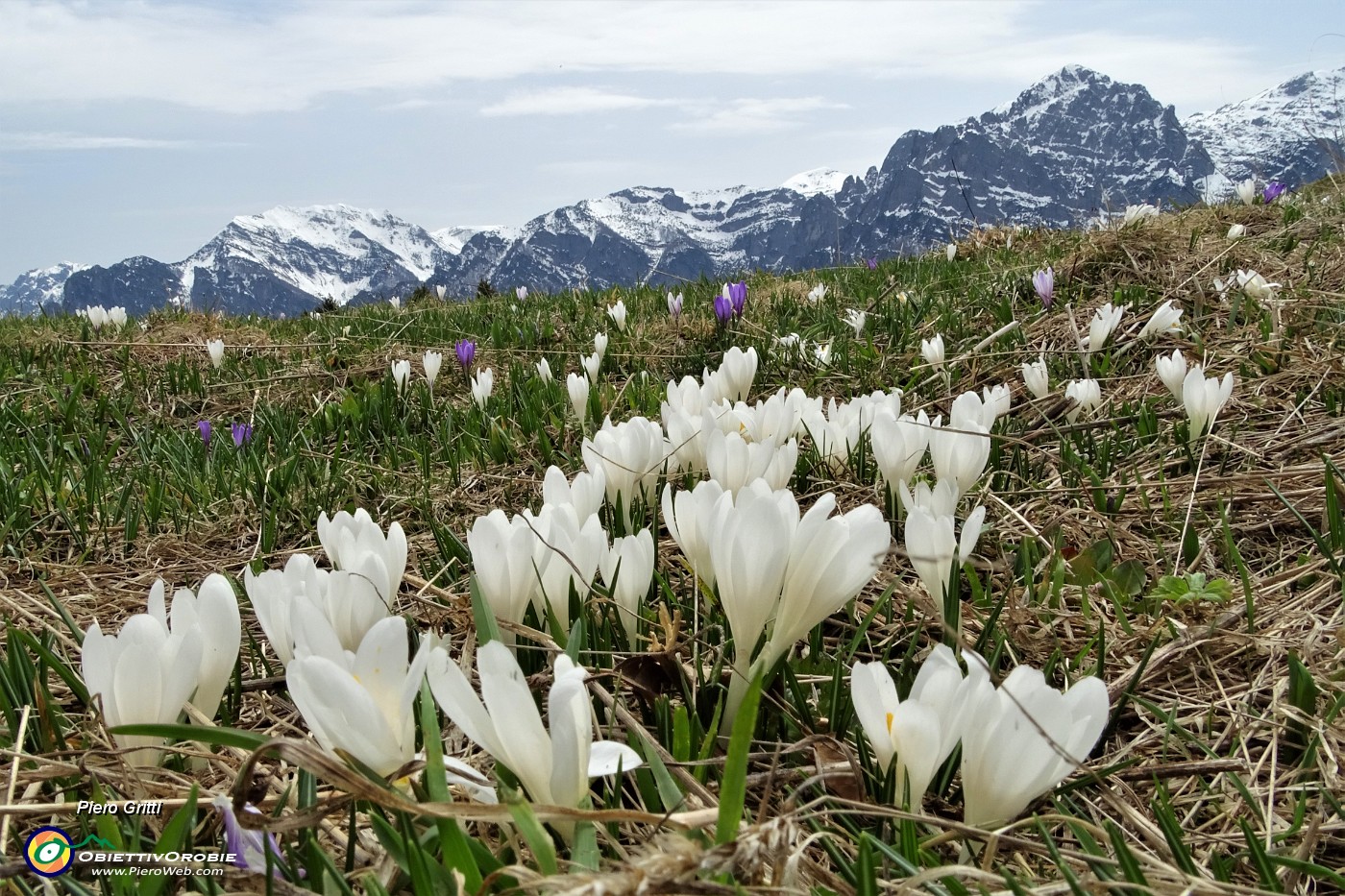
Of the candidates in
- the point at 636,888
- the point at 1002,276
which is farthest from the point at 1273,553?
the point at 1002,276

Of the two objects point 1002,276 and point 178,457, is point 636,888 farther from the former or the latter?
point 1002,276

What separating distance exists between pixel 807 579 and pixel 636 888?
23.7 inches

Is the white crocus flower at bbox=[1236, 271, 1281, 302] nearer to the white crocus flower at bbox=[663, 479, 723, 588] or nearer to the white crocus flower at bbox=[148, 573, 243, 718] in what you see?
the white crocus flower at bbox=[663, 479, 723, 588]

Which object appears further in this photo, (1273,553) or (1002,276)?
(1002,276)

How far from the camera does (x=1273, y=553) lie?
2.08 m

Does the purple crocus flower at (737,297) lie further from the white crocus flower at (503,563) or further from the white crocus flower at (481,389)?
the white crocus flower at (503,563)

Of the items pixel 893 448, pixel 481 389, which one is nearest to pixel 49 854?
pixel 893 448

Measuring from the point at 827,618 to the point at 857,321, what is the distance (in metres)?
2.94

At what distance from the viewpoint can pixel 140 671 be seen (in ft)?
3.58

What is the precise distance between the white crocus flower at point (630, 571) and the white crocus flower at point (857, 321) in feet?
10.5

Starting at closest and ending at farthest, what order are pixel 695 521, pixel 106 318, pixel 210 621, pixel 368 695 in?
pixel 368 695
pixel 210 621
pixel 695 521
pixel 106 318

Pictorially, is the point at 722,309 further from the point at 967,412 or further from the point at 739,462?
the point at 739,462

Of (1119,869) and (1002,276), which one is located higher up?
(1002,276)

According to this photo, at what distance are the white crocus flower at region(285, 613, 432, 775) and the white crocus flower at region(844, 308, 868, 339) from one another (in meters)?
3.78
